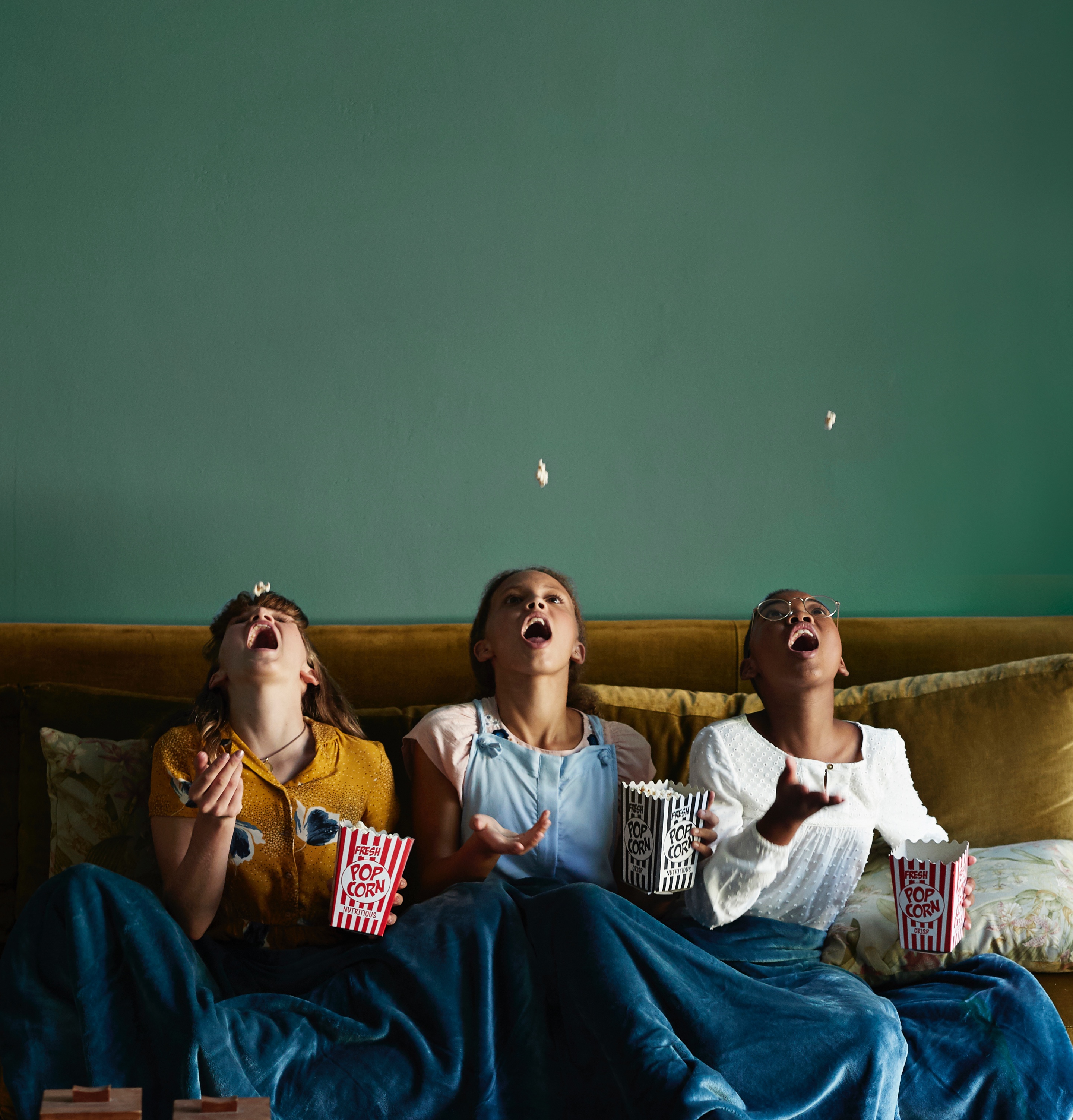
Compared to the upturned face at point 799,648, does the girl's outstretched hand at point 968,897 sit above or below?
below

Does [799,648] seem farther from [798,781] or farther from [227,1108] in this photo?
[227,1108]

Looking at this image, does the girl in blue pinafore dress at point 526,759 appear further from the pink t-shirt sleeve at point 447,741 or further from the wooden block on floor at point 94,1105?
the wooden block on floor at point 94,1105

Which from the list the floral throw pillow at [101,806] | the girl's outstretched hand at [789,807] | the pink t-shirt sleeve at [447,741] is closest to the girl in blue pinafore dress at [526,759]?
the pink t-shirt sleeve at [447,741]

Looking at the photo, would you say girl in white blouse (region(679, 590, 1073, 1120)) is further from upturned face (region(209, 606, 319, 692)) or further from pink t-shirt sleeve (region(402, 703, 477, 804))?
upturned face (region(209, 606, 319, 692))

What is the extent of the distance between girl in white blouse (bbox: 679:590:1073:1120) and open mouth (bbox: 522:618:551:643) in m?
0.33

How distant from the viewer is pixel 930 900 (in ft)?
5.05

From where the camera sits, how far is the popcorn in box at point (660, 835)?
63.1 inches

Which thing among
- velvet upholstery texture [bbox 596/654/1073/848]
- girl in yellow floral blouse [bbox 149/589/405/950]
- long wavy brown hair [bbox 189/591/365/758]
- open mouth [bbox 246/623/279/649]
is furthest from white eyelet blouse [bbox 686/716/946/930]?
open mouth [bbox 246/623/279/649]

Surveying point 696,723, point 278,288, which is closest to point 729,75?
point 278,288

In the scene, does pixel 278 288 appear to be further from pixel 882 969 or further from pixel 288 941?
pixel 882 969

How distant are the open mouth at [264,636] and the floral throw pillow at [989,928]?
106cm

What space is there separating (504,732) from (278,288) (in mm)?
1200

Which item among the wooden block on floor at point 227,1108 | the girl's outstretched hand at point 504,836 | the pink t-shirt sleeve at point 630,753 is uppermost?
the pink t-shirt sleeve at point 630,753

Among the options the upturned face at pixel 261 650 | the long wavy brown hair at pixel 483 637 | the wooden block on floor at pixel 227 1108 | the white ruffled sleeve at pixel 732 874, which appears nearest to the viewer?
the wooden block on floor at pixel 227 1108
